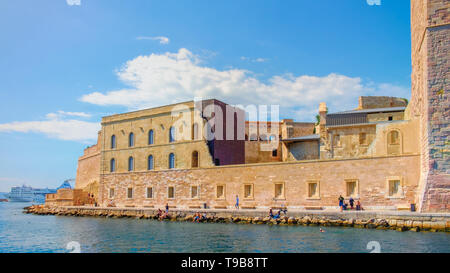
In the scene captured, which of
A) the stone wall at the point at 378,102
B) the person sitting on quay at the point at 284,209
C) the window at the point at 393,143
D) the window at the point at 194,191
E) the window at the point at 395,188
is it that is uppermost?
the stone wall at the point at 378,102

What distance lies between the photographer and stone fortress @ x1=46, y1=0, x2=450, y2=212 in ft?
67.5

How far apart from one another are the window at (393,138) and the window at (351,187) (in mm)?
3755

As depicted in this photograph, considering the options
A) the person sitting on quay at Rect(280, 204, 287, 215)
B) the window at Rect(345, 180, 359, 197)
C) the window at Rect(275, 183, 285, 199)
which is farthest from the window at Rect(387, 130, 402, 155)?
the person sitting on quay at Rect(280, 204, 287, 215)

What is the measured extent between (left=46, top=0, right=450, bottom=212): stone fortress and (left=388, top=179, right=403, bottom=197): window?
0.05 metres

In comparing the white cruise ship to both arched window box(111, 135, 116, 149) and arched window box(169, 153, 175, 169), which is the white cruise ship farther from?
arched window box(169, 153, 175, 169)

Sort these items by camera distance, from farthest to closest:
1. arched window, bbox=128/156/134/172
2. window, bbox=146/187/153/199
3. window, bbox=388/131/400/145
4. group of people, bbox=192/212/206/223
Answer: arched window, bbox=128/156/134/172 → window, bbox=146/187/153/199 → group of people, bbox=192/212/206/223 → window, bbox=388/131/400/145

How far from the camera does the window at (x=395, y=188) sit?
73.9 ft

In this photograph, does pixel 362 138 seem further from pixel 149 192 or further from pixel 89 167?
pixel 89 167

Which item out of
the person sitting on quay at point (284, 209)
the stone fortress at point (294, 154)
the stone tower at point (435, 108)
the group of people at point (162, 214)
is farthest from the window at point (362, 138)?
the group of people at point (162, 214)

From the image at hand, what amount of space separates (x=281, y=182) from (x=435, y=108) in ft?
34.1

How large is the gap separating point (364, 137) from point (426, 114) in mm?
11098

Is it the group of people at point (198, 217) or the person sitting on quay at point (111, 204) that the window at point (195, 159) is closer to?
the group of people at point (198, 217)
